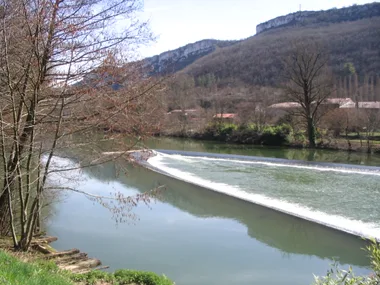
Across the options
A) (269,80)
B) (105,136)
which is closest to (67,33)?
(105,136)

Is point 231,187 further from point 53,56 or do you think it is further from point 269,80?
point 269,80

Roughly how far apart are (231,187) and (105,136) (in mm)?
9377

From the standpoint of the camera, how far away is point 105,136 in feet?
21.9

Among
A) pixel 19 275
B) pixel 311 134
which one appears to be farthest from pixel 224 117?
pixel 19 275

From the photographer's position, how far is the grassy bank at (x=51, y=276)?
418 centimetres

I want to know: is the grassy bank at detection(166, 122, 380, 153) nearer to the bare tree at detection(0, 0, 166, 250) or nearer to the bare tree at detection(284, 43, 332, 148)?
the bare tree at detection(284, 43, 332, 148)

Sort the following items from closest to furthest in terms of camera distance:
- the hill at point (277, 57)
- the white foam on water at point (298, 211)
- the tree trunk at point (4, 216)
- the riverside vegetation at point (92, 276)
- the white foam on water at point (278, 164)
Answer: the riverside vegetation at point (92, 276), the tree trunk at point (4, 216), the white foam on water at point (298, 211), the white foam on water at point (278, 164), the hill at point (277, 57)

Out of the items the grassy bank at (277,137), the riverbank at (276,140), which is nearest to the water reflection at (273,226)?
the riverbank at (276,140)

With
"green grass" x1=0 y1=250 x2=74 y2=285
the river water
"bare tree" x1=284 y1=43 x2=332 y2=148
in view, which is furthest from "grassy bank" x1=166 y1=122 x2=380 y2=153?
"green grass" x1=0 y1=250 x2=74 y2=285

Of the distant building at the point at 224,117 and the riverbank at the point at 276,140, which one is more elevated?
the distant building at the point at 224,117

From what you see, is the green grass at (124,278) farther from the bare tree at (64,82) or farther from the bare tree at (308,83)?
the bare tree at (308,83)

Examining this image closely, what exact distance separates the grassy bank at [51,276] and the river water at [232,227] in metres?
1.09

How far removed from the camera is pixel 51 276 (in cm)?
491

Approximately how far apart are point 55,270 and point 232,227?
5.81m
